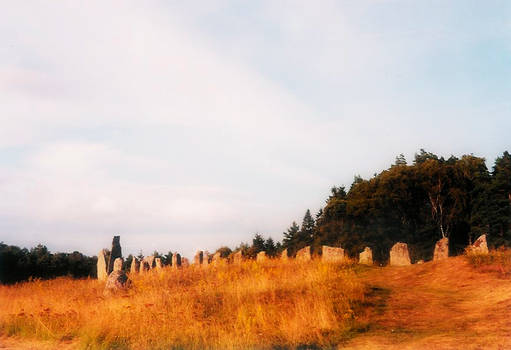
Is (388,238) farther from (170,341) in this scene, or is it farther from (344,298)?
(170,341)

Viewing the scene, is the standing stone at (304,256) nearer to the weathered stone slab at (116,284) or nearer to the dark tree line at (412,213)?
the weathered stone slab at (116,284)

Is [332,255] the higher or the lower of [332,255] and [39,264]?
the lower

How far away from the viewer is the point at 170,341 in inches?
427

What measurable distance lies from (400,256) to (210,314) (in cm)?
1239

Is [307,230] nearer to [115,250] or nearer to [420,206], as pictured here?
[420,206]

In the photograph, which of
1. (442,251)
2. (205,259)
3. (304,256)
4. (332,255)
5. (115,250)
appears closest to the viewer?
(332,255)

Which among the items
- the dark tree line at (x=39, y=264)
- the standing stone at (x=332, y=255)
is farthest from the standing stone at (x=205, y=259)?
the dark tree line at (x=39, y=264)

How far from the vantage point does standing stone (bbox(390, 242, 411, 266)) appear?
22500 mm

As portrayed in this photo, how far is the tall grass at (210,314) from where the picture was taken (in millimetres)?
10969

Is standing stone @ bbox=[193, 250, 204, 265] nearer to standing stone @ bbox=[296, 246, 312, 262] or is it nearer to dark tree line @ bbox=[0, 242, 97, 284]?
standing stone @ bbox=[296, 246, 312, 262]

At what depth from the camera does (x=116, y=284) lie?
56.6ft

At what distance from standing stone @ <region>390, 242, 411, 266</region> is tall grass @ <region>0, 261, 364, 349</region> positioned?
6361 mm

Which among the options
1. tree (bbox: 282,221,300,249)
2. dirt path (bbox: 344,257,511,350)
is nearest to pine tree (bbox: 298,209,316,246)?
tree (bbox: 282,221,300,249)

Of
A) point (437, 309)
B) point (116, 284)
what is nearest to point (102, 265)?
point (116, 284)
